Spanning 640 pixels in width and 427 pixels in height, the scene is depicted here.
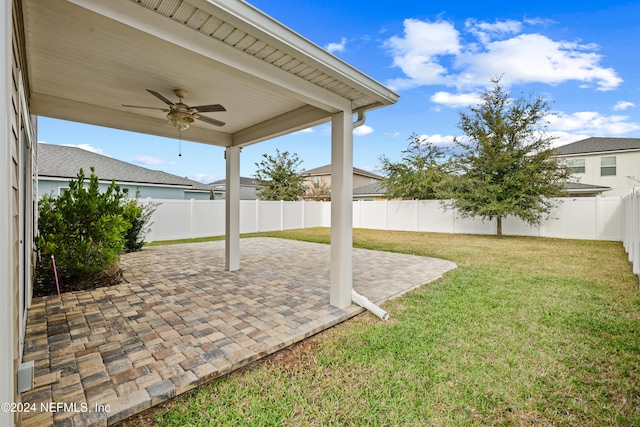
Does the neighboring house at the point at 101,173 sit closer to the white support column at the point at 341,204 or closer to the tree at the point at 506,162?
the white support column at the point at 341,204

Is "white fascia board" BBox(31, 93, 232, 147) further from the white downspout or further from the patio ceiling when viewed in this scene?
the white downspout

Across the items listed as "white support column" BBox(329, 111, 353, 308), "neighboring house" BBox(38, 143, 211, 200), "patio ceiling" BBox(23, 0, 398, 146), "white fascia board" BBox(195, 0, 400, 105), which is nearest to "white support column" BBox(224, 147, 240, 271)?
"patio ceiling" BBox(23, 0, 398, 146)

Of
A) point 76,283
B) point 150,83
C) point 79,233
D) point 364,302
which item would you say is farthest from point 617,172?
point 76,283

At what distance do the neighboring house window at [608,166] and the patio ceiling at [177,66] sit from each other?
20.6 m

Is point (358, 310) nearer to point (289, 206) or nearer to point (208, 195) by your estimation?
point (289, 206)

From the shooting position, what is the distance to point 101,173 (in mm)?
13109

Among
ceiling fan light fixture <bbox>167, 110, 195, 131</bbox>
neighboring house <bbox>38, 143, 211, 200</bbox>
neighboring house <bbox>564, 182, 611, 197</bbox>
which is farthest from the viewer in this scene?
neighboring house <bbox>564, 182, 611, 197</bbox>

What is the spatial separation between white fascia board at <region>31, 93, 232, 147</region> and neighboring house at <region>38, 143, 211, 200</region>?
300 inches

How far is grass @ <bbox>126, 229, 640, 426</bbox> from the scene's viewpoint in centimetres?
194

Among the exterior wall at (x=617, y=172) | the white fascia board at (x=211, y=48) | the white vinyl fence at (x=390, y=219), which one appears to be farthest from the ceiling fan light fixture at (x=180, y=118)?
the exterior wall at (x=617, y=172)

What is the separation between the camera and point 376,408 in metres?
2.01

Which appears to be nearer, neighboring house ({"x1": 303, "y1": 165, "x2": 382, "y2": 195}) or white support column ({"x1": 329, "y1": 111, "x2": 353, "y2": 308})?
white support column ({"x1": 329, "y1": 111, "x2": 353, "y2": 308})

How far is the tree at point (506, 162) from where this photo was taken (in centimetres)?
1105

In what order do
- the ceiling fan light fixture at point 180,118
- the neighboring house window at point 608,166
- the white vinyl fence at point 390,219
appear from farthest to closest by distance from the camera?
the neighboring house window at point 608,166
the white vinyl fence at point 390,219
the ceiling fan light fixture at point 180,118
